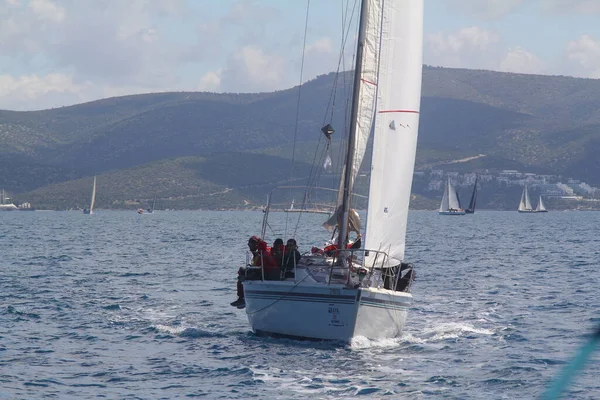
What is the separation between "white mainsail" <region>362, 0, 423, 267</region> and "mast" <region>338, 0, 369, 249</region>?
257 millimetres

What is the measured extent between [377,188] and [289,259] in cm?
262

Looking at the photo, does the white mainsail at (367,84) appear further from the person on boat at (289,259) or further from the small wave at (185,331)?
the small wave at (185,331)

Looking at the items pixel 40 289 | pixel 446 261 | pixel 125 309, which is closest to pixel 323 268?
pixel 125 309

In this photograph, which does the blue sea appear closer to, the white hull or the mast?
the white hull

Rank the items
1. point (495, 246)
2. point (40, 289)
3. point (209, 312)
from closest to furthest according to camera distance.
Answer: point (209, 312) → point (40, 289) → point (495, 246)

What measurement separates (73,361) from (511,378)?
351 inches

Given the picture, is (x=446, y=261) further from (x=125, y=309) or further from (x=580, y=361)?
(x=580, y=361)

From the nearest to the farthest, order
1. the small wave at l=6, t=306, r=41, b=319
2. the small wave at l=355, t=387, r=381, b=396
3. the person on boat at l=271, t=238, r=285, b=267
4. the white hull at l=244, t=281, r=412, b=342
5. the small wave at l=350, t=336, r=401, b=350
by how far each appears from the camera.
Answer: the small wave at l=355, t=387, r=381, b=396 → the white hull at l=244, t=281, r=412, b=342 → the small wave at l=350, t=336, r=401, b=350 → the person on boat at l=271, t=238, r=285, b=267 → the small wave at l=6, t=306, r=41, b=319

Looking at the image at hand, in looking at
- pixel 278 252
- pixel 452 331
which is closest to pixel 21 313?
pixel 278 252

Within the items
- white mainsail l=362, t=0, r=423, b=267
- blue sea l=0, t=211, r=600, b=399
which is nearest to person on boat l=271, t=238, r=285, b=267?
blue sea l=0, t=211, r=600, b=399

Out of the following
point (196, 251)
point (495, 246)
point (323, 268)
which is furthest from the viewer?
point (495, 246)

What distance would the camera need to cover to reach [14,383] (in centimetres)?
2005

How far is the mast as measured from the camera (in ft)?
82.5

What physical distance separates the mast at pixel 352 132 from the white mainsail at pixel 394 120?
26 cm
